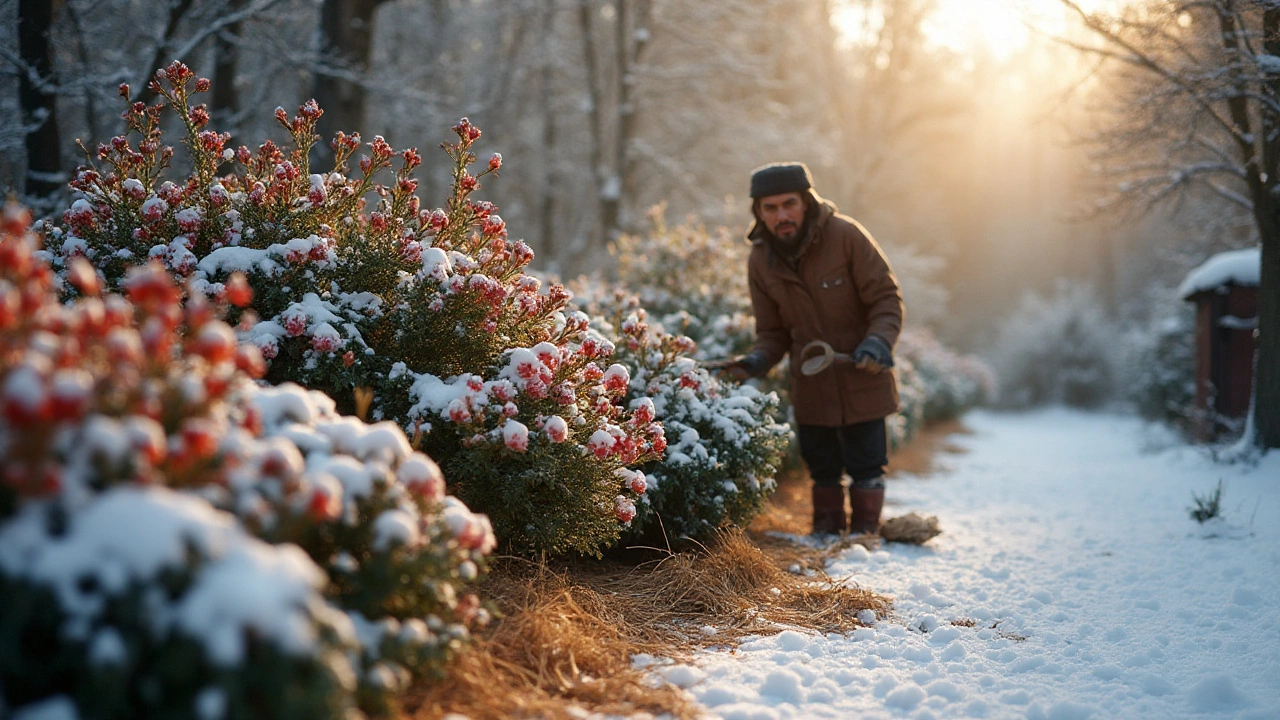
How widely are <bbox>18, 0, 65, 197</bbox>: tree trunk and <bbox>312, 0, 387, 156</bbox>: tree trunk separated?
5.21ft

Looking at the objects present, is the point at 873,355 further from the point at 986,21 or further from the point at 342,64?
the point at 986,21

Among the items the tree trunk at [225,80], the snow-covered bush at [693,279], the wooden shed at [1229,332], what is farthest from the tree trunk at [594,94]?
the wooden shed at [1229,332]

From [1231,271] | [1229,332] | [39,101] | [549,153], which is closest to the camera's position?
[39,101]

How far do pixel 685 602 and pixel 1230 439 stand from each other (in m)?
5.97

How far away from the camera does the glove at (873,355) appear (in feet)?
13.0

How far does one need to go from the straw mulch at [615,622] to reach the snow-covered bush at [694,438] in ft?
0.64

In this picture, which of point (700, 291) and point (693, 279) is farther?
point (693, 279)

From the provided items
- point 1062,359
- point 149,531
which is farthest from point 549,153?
point 149,531

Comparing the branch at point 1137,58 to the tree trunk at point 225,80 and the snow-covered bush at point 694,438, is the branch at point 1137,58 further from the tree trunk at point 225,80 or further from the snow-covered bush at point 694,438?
the tree trunk at point 225,80

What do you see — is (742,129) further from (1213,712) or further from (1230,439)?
(1213,712)

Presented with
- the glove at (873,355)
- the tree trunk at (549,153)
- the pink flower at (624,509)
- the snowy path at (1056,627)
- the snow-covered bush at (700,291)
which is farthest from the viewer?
the tree trunk at (549,153)

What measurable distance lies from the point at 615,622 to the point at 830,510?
83.3 inches

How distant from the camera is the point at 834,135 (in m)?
15.5

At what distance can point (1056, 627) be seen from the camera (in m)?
3.04
